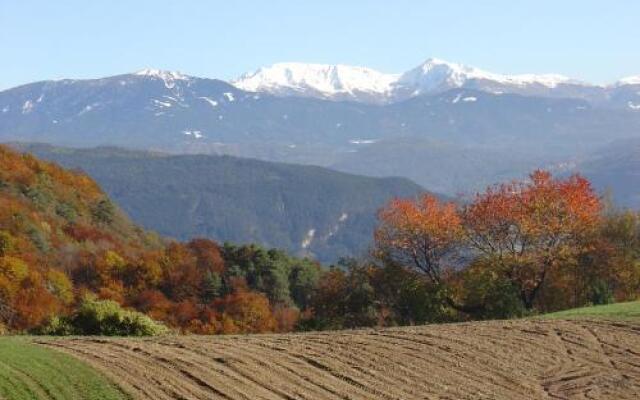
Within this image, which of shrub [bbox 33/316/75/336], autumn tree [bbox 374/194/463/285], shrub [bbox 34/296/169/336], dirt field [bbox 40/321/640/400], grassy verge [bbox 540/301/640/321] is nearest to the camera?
dirt field [bbox 40/321/640/400]

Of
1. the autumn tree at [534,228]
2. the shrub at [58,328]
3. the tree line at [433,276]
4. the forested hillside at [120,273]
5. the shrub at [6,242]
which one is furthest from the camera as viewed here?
the shrub at [6,242]

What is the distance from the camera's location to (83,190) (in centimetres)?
11281

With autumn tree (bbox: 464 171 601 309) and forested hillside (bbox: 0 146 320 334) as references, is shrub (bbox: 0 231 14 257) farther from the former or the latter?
autumn tree (bbox: 464 171 601 309)

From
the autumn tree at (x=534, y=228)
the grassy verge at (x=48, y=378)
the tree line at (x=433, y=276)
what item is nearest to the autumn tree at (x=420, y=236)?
the tree line at (x=433, y=276)

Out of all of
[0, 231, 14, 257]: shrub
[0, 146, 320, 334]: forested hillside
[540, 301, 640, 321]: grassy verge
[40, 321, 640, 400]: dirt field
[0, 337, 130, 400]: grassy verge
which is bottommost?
[0, 146, 320, 334]: forested hillside

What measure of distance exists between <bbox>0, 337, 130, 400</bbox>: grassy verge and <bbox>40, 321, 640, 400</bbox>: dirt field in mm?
524

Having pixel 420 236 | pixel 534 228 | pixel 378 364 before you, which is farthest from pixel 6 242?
pixel 378 364

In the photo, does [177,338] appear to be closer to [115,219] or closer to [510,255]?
[510,255]

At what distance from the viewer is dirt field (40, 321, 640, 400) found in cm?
2047

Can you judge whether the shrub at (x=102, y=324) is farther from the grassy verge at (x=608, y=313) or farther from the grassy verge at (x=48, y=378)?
the grassy verge at (x=608, y=313)

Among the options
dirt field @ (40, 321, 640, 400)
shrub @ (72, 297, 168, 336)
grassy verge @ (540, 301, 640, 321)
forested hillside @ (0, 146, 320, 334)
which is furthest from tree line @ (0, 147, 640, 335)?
grassy verge @ (540, 301, 640, 321)

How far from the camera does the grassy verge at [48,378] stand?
58.4 feet

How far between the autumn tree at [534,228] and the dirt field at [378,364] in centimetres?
2163

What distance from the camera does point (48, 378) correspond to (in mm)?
18688
